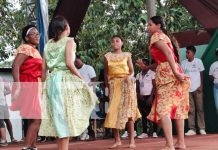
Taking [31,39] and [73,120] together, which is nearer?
[73,120]

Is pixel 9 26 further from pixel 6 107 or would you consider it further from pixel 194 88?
pixel 194 88

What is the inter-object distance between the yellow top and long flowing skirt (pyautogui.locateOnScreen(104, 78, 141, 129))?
83 mm

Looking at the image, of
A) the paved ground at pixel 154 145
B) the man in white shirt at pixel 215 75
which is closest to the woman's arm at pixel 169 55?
the paved ground at pixel 154 145

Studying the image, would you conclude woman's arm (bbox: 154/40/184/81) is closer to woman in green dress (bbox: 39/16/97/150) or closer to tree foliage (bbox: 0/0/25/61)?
woman in green dress (bbox: 39/16/97/150)

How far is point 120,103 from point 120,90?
0.59ft

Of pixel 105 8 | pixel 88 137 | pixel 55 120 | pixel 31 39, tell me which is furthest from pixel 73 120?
pixel 105 8

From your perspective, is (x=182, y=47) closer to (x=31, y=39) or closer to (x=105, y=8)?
(x=31, y=39)

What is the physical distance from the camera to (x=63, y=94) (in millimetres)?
5145

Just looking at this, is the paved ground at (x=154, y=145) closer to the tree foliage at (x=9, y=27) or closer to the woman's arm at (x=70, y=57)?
the woman's arm at (x=70, y=57)

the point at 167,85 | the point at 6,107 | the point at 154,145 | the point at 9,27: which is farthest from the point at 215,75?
the point at 9,27

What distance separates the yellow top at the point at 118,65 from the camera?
729cm

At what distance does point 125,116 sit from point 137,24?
10.6 m

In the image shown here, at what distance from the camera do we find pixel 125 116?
7203 millimetres

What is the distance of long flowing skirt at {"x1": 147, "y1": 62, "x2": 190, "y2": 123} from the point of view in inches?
239
